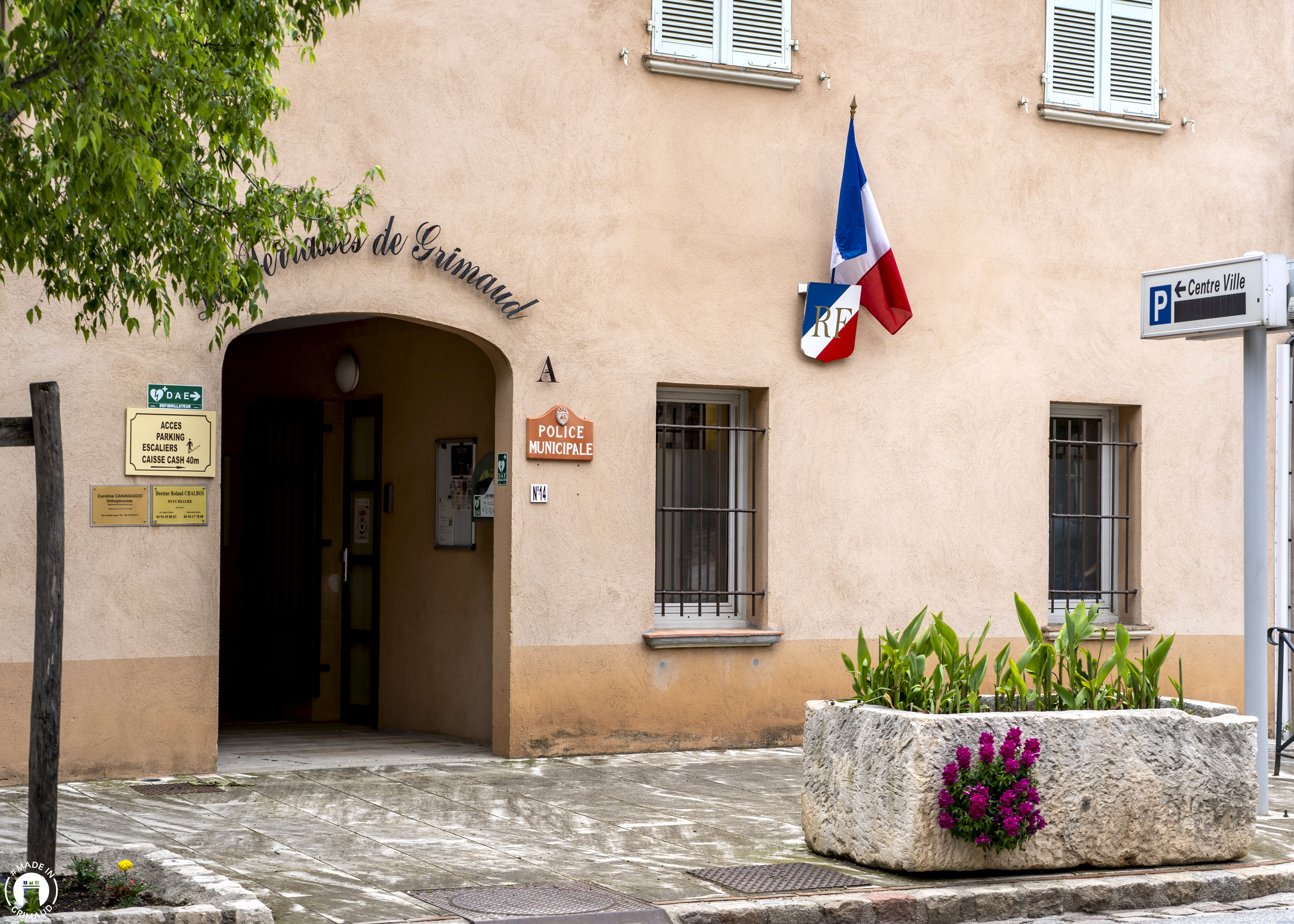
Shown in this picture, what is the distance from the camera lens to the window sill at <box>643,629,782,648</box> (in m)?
10.2

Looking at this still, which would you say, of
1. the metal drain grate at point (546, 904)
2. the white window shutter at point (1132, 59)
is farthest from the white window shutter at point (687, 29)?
the metal drain grate at point (546, 904)

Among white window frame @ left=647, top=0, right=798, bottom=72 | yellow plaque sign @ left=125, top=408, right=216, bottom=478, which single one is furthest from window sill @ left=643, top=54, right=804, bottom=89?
yellow plaque sign @ left=125, top=408, right=216, bottom=478

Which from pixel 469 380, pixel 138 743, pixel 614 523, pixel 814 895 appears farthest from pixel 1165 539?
pixel 138 743

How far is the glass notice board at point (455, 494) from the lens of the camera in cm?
1088

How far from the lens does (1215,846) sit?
729cm

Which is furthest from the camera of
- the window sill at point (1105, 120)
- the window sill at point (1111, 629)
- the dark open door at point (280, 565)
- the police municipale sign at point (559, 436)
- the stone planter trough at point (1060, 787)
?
the dark open door at point (280, 565)

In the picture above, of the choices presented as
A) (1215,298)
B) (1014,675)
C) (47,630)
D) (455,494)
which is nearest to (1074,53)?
(1215,298)

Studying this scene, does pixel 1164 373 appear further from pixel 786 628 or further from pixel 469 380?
pixel 469 380

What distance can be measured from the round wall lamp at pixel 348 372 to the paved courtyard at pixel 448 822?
9.52 feet

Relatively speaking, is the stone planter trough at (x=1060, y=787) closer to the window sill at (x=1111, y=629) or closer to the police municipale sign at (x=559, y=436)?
the police municipale sign at (x=559, y=436)

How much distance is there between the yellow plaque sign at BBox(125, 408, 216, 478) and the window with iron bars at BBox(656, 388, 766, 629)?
3.00 m

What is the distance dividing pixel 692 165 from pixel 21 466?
15.4 ft

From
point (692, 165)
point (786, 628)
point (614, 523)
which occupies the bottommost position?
point (786, 628)

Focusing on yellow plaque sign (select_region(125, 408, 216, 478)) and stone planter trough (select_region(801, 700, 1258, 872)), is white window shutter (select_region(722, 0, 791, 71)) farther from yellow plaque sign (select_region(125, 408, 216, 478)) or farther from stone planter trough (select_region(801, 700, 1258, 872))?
stone planter trough (select_region(801, 700, 1258, 872))
